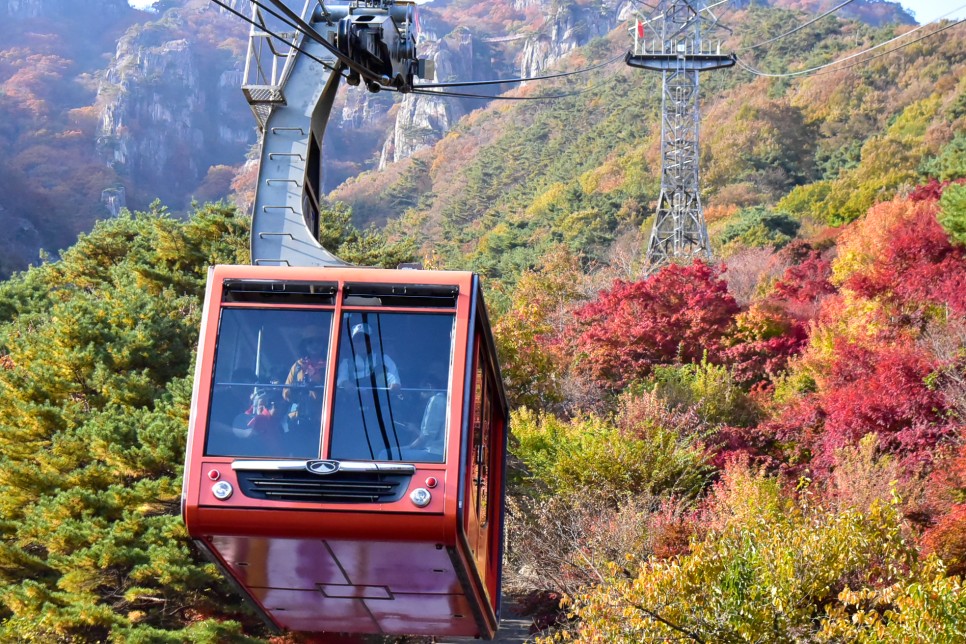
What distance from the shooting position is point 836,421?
60.1ft

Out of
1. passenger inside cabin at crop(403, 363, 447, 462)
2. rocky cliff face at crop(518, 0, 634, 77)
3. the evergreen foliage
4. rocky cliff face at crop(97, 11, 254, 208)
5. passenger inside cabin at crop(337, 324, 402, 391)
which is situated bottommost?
the evergreen foliage

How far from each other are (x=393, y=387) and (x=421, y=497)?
79 cm

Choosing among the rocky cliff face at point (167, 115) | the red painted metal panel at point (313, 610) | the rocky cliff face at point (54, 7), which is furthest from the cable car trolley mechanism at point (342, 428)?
the rocky cliff face at point (54, 7)

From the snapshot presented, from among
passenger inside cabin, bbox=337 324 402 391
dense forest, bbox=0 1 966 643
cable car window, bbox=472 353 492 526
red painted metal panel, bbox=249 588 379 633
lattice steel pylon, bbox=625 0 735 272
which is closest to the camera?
passenger inside cabin, bbox=337 324 402 391

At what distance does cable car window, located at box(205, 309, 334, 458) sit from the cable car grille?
162mm

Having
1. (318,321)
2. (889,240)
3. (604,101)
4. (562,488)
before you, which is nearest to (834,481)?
(562,488)

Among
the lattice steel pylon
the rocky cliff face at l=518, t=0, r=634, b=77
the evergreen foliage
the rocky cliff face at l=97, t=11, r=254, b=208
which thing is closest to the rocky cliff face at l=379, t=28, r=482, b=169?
the rocky cliff face at l=518, t=0, r=634, b=77

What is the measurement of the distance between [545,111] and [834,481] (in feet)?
222

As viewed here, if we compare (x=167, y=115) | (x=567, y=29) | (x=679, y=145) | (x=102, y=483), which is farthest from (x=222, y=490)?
(x=167, y=115)

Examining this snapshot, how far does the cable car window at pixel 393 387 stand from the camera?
25.7 feet

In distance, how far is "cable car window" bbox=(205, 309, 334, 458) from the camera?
7887 mm

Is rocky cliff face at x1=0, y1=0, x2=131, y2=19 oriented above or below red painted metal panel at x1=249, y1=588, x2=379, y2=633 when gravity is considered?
above

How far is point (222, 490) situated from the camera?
7824 millimetres

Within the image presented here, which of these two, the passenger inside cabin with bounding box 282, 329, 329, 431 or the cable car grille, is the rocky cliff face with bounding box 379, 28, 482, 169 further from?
the cable car grille
